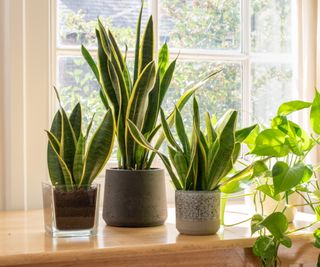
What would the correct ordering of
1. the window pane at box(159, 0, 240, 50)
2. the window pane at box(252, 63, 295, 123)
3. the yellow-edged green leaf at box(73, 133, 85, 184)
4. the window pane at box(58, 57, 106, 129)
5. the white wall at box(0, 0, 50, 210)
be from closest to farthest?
the yellow-edged green leaf at box(73, 133, 85, 184) → the white wall at box(0, 0, 50, 210) → the window pane at box(58, 57, 106, 129) → the window pane at box(159, 0, 240, 50) → the window pane at box(252, 63, 295, 123)

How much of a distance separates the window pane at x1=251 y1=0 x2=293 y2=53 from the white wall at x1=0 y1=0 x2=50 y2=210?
863 mm

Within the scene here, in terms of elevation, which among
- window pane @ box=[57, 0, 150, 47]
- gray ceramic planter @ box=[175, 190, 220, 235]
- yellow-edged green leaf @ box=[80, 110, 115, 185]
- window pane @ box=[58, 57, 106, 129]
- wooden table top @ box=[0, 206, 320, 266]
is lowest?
wooden table top @ box=[0, 206, 320, 266]

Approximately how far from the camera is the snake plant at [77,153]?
61.2 inches

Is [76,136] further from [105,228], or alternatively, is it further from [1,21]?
[1,21]

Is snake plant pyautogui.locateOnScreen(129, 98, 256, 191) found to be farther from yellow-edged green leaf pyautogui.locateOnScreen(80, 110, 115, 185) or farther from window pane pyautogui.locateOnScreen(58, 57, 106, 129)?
window pane pyautogui.locateOnScreen(58, 57, 106, 129)

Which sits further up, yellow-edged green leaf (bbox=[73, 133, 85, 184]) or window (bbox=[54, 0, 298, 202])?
window (bbox=[54, 0, 298, 202])

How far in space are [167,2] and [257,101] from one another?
0.55m

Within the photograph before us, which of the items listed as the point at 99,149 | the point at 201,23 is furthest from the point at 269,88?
the point at 99,149

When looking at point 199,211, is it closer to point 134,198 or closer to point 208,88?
point 134,198

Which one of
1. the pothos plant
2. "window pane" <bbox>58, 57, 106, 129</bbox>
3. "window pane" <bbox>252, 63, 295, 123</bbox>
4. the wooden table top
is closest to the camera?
the wooden table top

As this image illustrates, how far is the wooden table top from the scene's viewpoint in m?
1.32

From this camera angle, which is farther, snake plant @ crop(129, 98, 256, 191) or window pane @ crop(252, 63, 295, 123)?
window pane @ crop(252, 63, 295, 123)

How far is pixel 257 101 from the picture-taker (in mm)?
2404

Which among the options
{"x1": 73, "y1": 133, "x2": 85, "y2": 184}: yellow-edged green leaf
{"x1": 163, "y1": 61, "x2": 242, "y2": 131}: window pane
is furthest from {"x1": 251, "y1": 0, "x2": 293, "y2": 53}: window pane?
{"x1": 73, "y1": 133, "x2": 85, "y2": 184}: yellow-edged green leaf
